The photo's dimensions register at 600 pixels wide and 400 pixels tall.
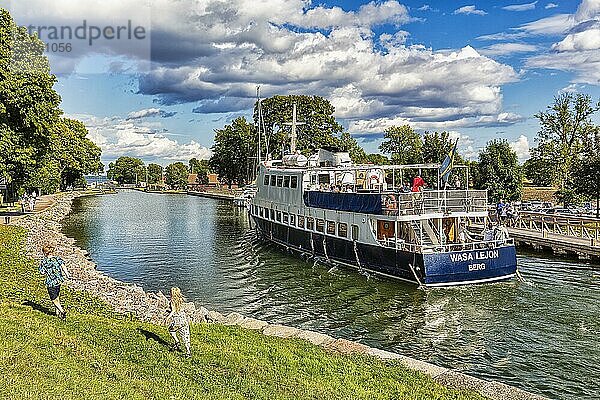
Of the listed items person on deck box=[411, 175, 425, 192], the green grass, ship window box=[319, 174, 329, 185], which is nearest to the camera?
the green grass

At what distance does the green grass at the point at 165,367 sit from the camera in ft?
37.6

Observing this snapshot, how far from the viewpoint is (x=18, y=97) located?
39.4 metres

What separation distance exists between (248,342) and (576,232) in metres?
36.4

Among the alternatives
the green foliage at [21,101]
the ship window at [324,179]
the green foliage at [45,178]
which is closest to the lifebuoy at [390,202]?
the ship window at [324,179]

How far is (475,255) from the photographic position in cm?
2958

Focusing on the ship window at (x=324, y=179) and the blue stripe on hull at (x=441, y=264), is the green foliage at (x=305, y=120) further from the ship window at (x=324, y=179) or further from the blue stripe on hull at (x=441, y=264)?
the blue stripe on hull at (x=441, y=264)

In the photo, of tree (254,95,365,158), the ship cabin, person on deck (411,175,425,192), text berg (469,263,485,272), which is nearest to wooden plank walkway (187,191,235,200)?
tree (254,95,365,158)

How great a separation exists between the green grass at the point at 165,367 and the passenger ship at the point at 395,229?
14.6 metres

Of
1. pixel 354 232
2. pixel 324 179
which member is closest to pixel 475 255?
pixel 354 232

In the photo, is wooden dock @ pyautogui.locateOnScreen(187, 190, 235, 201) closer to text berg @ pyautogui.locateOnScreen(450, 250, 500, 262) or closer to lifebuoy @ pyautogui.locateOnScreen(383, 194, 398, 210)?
lifebuoy @ pyautogui.locateOnScreen(383, 194, 398, 210)

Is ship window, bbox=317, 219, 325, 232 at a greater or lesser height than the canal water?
greater

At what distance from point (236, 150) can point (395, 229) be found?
93351 millimetres

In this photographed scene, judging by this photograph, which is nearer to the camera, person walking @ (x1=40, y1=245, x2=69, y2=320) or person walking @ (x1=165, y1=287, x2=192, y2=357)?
person walking @ (x1=165, y1=287, x2=192, y2=357)

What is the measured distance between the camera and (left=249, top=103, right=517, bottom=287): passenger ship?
1166 inches
